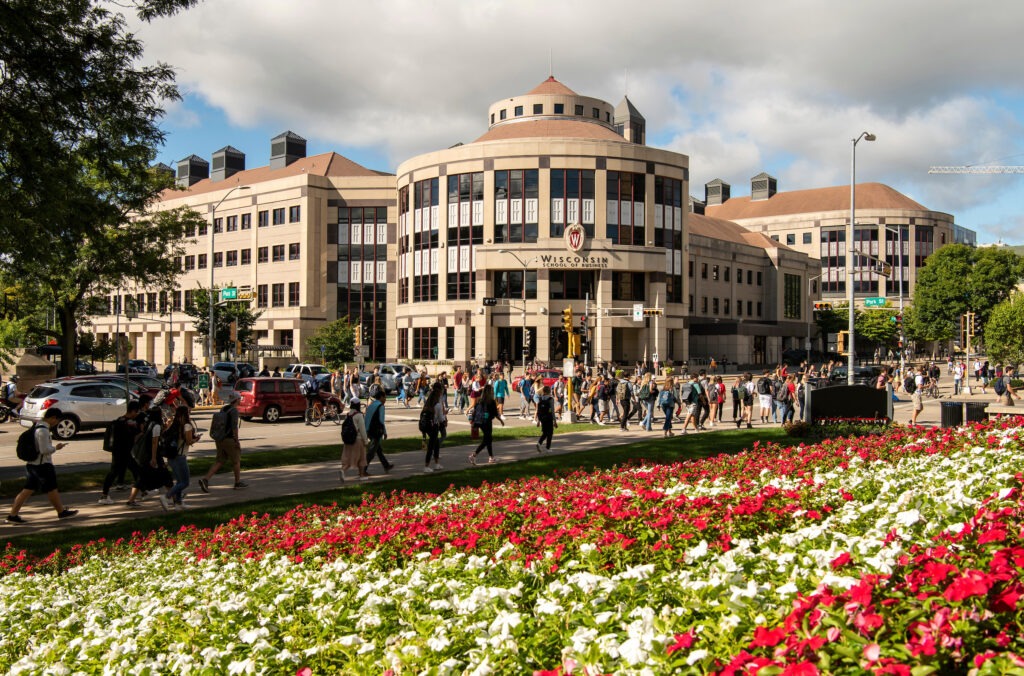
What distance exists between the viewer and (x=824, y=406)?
2273 centimetres

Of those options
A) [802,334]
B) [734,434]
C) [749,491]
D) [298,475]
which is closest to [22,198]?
[298,475]

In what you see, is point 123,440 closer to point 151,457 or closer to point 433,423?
point 151,457

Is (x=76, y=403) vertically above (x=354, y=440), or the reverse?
(x=76, y=403)

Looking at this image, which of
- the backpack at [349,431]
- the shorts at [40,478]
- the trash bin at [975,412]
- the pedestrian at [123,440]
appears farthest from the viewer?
the trash bin at [975,412]

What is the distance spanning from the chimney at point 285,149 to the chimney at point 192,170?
18453mm

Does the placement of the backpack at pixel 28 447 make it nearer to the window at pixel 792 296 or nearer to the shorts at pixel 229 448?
the shorts at pixel 229 448

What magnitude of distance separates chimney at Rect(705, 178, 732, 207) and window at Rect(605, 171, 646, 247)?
2969 inches

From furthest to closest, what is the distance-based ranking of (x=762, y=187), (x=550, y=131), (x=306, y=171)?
(x=762, y=187) < (x=306, y=171) < (x=550, y=131)

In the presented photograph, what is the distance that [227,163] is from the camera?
99.3 m

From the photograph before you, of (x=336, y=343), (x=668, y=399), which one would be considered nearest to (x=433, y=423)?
(x=668, y=399)

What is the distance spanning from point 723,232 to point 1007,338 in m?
49.8

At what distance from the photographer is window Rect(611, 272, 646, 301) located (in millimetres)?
69562

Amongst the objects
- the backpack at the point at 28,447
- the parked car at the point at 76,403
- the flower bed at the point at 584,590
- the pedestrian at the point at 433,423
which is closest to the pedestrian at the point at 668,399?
the pedestrian at the point at 433,423

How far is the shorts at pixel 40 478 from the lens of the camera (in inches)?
513
